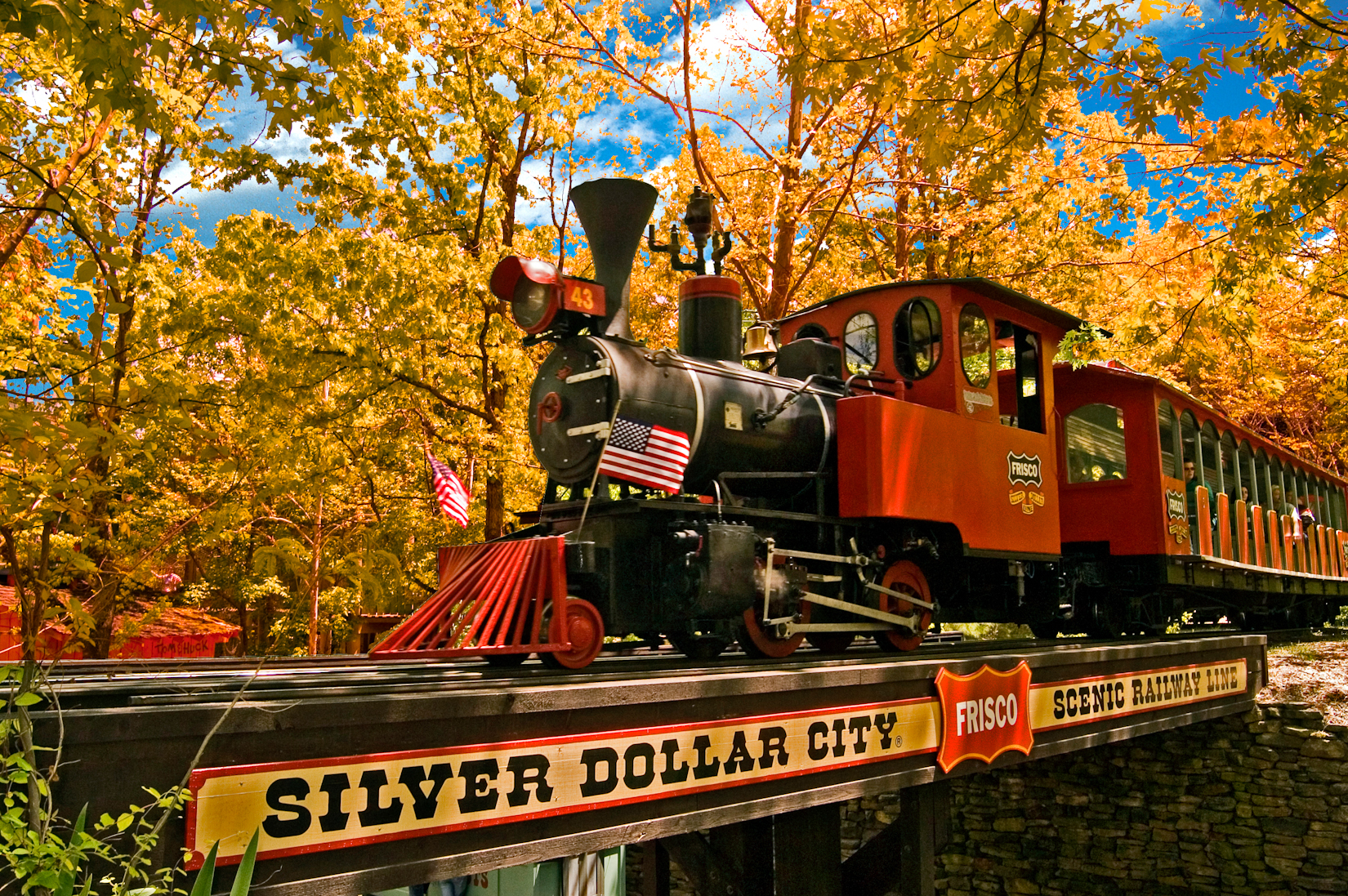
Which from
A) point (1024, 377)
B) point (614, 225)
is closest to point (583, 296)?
point (614, 225)

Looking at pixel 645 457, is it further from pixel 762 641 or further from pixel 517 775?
pixel 517 775

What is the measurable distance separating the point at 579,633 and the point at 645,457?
1.19 meters

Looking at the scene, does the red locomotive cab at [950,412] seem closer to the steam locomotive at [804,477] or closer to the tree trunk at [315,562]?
the steam locomotive at [804,477]

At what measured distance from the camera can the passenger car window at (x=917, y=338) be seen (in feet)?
25.5

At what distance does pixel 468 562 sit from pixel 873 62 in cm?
386

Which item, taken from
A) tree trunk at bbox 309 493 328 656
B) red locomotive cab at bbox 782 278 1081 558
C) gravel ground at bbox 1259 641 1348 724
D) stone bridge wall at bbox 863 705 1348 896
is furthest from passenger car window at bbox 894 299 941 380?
tree trunk at bbox 309 493 328 656

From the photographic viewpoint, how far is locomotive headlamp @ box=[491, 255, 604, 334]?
20.5ft

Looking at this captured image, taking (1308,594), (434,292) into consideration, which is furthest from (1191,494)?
(434,292)

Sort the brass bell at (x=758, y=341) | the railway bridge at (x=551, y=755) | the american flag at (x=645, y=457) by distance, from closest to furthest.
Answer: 1. the railway bridge at (x=551, y=755)
2. the american flag at (x=645, y=457)
3. the brass bell at (x=758, y=341)

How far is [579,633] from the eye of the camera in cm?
537

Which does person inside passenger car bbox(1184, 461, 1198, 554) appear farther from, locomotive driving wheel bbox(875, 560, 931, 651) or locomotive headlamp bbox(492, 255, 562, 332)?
locomotive headlamp bbox(492, 255, 562, 332)

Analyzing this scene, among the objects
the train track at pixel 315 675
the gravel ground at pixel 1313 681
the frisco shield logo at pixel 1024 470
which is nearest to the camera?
the train track at pixel 315 675

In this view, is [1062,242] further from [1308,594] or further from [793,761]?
[793,761]

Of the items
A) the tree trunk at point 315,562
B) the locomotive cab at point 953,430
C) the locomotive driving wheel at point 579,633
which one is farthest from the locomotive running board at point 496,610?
the tree trunk at point 315,562
